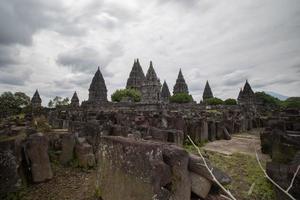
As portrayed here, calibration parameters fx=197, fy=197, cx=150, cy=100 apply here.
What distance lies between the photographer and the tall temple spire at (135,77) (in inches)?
2606

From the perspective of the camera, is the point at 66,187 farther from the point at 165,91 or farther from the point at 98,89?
the point at 165,91

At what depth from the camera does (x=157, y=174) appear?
2.64m

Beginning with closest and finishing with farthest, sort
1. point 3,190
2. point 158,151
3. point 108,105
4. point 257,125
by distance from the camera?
point 158,151 → point 3,190 → point 257,125 → point 108,105

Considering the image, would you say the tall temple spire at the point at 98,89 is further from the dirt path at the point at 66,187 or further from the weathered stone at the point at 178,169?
the weathered stone at the point at 178,169

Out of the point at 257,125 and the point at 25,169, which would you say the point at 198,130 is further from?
the point at 257,125

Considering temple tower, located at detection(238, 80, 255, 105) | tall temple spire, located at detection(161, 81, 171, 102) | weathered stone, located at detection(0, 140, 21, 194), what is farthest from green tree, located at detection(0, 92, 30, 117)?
temple tower, located at detection(238, 80, 255, 105)

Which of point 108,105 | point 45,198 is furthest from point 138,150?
point 108,105

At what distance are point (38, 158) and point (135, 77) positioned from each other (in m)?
62.8

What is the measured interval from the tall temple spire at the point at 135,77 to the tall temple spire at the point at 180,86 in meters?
11.9

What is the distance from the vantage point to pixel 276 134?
21.5 ft

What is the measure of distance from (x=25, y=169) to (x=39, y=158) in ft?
1.23

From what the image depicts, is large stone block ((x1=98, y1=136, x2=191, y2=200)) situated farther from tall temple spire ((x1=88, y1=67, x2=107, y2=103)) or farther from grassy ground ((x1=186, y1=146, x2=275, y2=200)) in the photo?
tall temple spire ((x1=88, y1=67, x2=107, y2=103))

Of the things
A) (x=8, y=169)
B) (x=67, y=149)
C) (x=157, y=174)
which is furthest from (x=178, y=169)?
(x=67, y=149)

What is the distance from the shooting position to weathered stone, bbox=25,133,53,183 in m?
4.81
